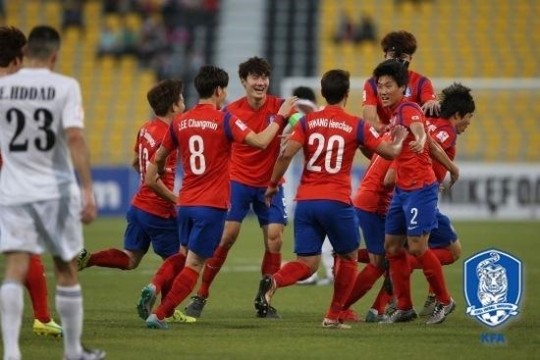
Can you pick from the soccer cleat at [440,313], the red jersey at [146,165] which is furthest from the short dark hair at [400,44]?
the soccer cleat at [440,313]

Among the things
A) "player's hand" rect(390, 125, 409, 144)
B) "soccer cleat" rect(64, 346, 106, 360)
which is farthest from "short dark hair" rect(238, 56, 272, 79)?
"soccer cleat" rect(64, 346, 106, 360)

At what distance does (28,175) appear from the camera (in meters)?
8.09

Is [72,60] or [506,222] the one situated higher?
[72,60]

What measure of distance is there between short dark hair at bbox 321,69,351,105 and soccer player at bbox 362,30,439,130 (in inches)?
44.1

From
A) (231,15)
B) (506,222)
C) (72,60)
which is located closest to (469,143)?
(506,222)

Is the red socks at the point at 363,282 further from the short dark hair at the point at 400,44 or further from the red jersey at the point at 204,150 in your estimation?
the short dark hair at the point at 400,44

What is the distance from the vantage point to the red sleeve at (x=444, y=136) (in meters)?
11.4

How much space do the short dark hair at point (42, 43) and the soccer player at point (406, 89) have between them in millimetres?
3959

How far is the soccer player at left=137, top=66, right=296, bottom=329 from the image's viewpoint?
10.3 m

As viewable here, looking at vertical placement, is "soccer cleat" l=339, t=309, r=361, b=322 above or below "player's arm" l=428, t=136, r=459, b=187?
below

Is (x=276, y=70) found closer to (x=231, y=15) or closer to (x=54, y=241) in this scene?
(x=231, y=15)

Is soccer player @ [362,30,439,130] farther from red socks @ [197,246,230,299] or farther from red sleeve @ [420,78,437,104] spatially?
red socks @ [197,246,230,299]

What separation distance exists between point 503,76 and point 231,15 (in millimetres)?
7609

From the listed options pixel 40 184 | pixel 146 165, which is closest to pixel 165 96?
pixel 146 165
